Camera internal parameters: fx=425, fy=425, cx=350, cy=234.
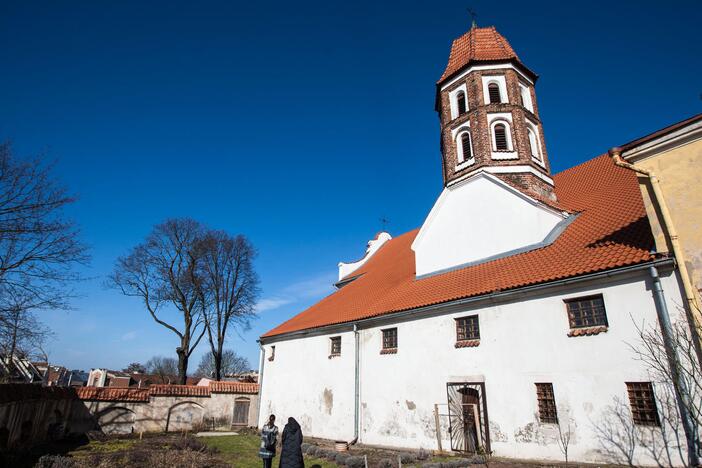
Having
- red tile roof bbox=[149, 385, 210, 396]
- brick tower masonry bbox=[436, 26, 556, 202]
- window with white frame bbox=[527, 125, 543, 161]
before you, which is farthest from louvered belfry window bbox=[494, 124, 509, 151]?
red tile roof bbox=[149, 385, 210, 396]

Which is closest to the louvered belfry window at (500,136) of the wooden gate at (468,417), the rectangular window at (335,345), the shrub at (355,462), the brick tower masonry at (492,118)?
the brick tower masonry at (492,118)

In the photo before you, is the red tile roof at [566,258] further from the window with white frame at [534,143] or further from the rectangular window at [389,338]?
the window with white frame at [534,143]

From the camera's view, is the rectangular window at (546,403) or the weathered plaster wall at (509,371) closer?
the weathered plaster wall at (509,371)

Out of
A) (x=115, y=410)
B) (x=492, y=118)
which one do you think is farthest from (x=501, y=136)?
(x=115, y=410)

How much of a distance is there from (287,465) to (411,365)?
6074 millimetres

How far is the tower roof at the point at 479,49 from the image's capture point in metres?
17.1

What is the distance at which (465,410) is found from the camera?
12.0 metres

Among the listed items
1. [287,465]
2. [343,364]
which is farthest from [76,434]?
[287,465]

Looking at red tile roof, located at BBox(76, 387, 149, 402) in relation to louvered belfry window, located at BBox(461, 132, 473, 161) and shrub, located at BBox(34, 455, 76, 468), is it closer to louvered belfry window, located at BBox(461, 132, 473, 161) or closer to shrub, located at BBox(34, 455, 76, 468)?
shrub, located at BBox(34, 455, 76, 468)

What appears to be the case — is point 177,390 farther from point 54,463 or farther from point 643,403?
point 643,403

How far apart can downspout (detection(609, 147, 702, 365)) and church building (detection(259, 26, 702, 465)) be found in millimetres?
240

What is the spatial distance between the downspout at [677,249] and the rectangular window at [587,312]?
1.76 m

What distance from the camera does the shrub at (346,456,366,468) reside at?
36.9 ft

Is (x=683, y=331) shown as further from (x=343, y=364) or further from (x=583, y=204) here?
(x=343, y=364)
